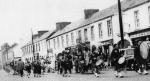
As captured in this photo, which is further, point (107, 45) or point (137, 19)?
point (107, 45)

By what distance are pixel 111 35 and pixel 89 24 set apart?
545cm

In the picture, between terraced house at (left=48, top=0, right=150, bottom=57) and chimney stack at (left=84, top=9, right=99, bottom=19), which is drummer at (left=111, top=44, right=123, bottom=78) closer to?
terraced house at (left=48, top=0, right=150, bottom=57)

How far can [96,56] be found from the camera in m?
19.6

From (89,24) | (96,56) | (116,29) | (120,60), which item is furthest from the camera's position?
(89,24)

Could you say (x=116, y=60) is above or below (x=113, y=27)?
below

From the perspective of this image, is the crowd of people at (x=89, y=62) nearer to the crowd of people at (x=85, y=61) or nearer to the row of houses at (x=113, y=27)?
the crowd of people at (x=85, y=61)

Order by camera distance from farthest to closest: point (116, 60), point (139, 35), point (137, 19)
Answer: point (137, 19) < point (139, 35) < point (116, 60)

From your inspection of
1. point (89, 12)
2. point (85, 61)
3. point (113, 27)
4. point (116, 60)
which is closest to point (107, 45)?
point (113, 27)

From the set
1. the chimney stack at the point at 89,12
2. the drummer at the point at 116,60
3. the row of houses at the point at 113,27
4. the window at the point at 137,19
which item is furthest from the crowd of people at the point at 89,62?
the chimney stack at the point at 89,12

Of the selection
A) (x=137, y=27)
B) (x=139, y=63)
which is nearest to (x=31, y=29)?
(x=137, y=27)

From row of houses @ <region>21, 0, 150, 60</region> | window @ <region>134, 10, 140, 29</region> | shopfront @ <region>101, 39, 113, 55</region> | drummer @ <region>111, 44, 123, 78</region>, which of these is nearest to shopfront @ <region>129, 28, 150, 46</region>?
row of houses @ <region>21, 0, 150, 60</region>

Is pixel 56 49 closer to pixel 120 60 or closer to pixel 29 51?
pixel 29 51

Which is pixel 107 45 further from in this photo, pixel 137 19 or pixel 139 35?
pixel 139 35

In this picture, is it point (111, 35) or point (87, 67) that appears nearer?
point (87, 67)
